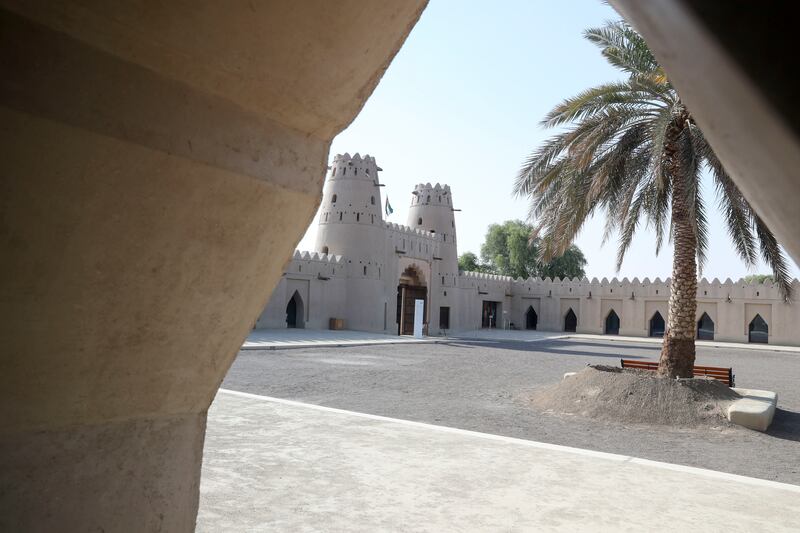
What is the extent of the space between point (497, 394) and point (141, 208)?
1006cm

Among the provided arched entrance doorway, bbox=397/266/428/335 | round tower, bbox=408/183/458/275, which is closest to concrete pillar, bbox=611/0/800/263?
arched entrance doorway, bbox=397/266/428/335

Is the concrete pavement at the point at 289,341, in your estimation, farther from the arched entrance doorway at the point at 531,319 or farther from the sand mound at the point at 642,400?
the arched entrance doorway at the point at 531,319

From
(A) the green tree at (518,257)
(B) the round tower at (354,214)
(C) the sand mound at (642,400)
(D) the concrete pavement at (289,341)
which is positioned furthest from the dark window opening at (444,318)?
(C) the sand mound at (642,400)

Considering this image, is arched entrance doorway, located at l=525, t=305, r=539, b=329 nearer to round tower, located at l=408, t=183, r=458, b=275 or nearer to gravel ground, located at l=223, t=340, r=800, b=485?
round tower, located at l=408, t=183, r=458, b=275

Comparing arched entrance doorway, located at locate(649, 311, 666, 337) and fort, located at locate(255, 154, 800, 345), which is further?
arched entrance doorway, located at locate(649, 311, 666, 337)

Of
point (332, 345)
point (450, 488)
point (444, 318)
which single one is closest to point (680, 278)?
point (450, 488)

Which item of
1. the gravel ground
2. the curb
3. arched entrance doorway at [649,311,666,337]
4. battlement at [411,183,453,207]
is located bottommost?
the gravel ground

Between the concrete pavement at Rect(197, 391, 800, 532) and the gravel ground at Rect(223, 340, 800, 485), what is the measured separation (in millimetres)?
1383

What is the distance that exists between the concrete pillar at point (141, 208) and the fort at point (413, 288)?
24.1 meters

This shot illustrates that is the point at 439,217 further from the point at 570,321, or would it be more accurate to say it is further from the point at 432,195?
the point at 570,321

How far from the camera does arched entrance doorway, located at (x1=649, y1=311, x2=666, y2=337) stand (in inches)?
1410

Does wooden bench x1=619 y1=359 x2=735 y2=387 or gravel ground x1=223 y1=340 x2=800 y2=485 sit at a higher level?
wooden bench x1=619 y1=359 x2=735 y2=387

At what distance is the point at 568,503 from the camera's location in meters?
4.43

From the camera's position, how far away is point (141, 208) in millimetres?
1825
